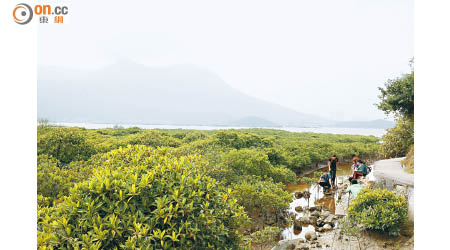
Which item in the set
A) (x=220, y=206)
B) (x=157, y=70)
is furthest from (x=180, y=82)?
(x=220, y=206)

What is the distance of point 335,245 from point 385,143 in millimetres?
10928

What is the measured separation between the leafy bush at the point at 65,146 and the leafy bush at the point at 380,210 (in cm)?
681

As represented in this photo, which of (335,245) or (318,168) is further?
(318,168)

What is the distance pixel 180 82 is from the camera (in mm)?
175875

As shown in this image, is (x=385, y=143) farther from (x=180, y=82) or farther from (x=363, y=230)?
(x=180, y=82)

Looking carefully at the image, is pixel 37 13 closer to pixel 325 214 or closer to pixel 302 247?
pixel 302 247

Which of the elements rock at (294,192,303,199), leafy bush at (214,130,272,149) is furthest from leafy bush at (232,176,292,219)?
leafy bush at (214,130,272,149)

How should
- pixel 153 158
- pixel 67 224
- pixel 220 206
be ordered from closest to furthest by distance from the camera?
pixel 67 224 → pixel 220 206 → pixel 153 158

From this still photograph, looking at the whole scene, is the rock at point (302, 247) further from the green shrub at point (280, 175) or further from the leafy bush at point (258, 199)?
the green shrub at point (280, 175)

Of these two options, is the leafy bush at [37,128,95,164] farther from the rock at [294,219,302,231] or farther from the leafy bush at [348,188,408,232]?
the leafy bush at [348,188,408,232]

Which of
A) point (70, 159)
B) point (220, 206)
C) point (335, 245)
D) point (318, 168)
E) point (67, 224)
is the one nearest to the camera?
point (67, 224)

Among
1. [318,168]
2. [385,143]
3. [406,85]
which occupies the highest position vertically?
[406,85]

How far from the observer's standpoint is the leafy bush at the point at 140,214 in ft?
7.43

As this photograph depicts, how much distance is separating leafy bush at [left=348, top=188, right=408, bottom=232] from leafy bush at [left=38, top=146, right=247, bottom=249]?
414 centimetres
